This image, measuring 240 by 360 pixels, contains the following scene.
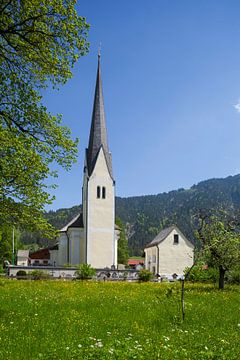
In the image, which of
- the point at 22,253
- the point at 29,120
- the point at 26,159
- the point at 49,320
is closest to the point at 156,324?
the point at 49,320

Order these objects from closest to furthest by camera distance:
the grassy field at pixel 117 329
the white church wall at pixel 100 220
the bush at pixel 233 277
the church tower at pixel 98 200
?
the grassy field at pixel 117 329
the bush at pixel 233 277
the white church wall at pixel 100 220
the church tower at pixel 98 200

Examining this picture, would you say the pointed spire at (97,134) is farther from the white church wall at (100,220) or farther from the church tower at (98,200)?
the white church wall at (100,220)

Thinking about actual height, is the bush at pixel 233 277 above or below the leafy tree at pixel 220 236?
below

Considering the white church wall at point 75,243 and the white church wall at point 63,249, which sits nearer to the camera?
the white church wall at point 75,243

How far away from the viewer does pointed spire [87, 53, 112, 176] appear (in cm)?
6425

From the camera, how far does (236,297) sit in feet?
64.2

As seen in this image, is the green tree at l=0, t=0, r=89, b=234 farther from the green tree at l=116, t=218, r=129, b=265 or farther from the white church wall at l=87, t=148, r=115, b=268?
the green tree at l=116, t=218, r=129, b=265

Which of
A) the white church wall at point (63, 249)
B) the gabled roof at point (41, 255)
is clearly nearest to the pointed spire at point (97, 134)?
the white church wall at point (63, 249)

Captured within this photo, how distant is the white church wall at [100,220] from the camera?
201ft

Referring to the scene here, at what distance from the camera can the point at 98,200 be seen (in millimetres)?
63469

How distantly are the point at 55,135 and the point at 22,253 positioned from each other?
3968 inches

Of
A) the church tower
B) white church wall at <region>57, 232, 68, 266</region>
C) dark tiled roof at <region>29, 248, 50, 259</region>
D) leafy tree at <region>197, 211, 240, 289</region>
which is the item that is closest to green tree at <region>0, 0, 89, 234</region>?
leafy tree at <region>197, 211, 240, 289</region>

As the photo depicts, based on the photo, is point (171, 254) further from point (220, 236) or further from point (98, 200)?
point (220, 236)

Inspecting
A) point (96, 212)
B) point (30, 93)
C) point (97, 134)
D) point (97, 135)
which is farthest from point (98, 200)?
point (30, 93)
